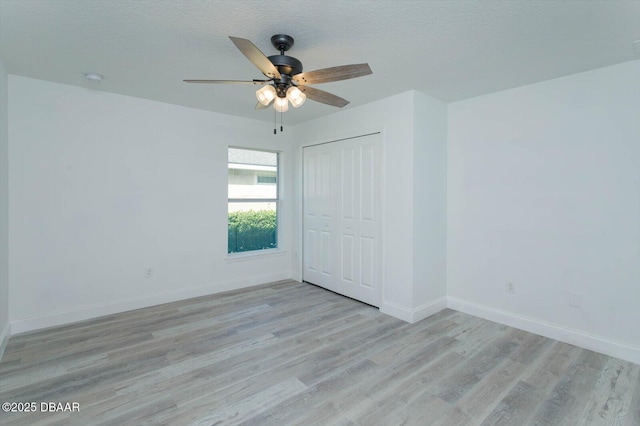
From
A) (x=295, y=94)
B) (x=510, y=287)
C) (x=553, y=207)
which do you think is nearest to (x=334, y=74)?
(x=295, y=94)

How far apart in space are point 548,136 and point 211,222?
401 centimetres

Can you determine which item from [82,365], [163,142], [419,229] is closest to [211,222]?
[163,142]

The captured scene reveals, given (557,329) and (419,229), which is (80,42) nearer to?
(419,229)

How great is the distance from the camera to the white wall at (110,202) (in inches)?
120

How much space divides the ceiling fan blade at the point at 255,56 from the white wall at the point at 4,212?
2480mm

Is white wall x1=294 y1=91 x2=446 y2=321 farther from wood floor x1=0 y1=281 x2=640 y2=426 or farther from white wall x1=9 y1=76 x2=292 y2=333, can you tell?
white wall x1=9 y1=76 x2=292 y2=333

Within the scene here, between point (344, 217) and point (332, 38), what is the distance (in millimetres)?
2365

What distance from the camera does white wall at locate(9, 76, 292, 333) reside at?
9.97 ft

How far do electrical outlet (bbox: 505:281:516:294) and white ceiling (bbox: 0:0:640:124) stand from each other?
2.05m

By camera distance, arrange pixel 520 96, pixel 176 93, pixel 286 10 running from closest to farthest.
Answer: pixel 286 10, pixel 520 96, pixel 176 93

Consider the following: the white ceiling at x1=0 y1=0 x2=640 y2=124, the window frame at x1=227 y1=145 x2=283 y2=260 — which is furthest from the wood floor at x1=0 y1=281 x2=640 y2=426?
the white ceiling at x1=0 y1=0 x2=640 y2=124

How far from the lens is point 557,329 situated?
116 inches

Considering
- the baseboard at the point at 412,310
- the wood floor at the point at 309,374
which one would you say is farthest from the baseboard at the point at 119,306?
the baseboard at the point at 412,310

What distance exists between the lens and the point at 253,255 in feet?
15.1
